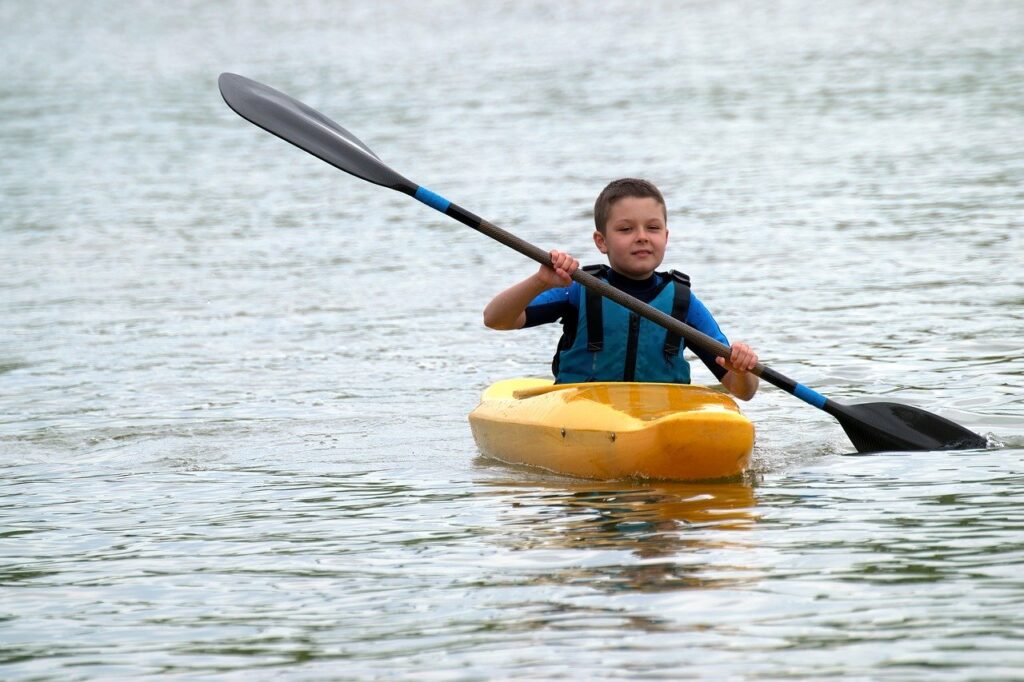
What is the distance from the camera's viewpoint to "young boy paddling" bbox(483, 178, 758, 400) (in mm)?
6023

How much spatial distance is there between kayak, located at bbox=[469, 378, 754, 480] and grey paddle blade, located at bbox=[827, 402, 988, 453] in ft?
2.45

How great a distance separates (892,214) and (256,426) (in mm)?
7230

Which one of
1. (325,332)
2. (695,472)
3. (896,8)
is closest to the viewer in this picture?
(695,472)

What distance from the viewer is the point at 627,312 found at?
621 cm

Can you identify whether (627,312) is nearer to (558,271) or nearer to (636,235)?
(636,235)

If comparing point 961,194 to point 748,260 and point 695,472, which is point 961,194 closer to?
point 748,260

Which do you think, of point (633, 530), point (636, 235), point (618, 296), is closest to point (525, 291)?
point (618, 296)

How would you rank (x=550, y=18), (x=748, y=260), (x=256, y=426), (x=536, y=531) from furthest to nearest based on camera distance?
(x=550, y=18)
(x=748, y=260)
(x=256, y=426)
(x=536, y=531)

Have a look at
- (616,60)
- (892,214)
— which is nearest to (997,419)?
(892,214)

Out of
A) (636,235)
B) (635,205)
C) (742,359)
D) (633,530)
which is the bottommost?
(633,530)

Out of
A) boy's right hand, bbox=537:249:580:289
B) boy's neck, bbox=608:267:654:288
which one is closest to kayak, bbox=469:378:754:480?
boy's neck, bbox=608:267:654:288

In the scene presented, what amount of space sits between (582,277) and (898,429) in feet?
4.98

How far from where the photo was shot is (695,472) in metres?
5.80

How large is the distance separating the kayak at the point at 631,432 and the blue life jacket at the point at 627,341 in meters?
0.17
